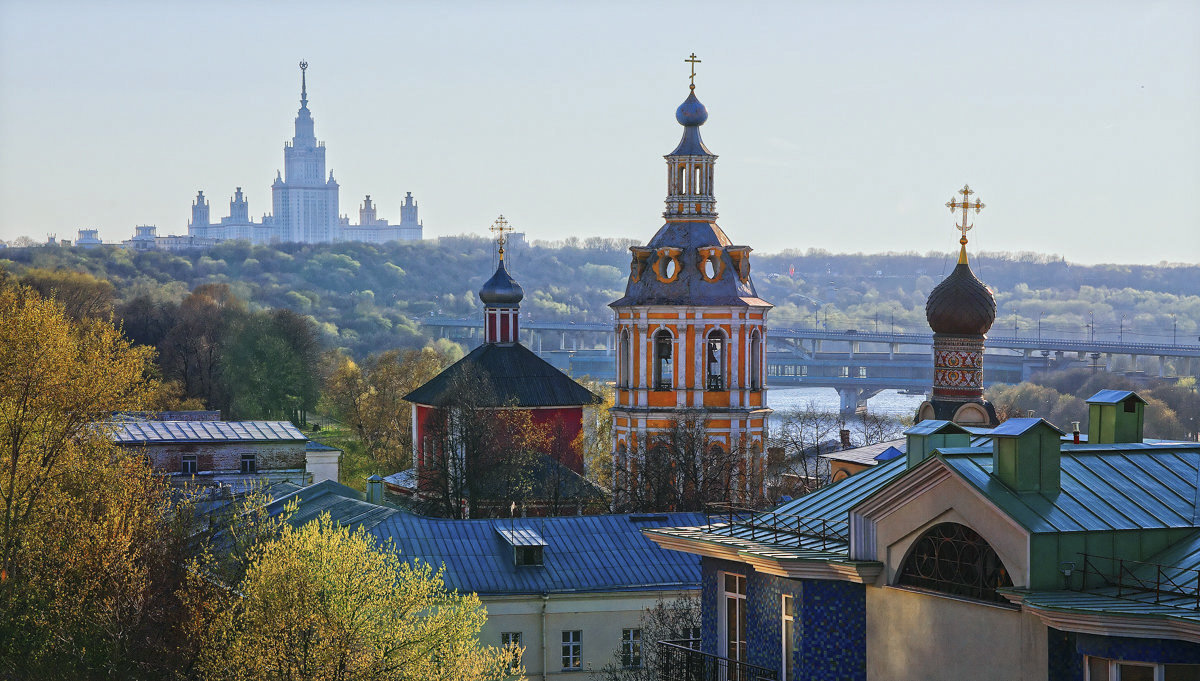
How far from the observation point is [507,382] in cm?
5634

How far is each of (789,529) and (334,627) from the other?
7250mm

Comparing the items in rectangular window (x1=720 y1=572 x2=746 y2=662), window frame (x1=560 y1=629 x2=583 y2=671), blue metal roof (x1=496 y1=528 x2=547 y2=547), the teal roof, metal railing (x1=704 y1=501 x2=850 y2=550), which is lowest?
window frame (x1=560 y1=629 x2=583 y2=671)

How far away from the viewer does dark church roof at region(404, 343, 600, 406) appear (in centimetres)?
5519

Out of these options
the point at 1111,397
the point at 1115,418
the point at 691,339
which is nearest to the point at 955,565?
the point at 1115,418

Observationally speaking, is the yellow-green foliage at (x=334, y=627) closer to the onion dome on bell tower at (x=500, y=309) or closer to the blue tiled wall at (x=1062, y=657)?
the blue tiled wall at (x=1062, y=657)

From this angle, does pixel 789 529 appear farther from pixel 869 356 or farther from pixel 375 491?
pixel 869 356

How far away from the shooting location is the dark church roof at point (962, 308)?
41250 millimetres

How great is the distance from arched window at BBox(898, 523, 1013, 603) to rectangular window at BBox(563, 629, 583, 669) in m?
15.2

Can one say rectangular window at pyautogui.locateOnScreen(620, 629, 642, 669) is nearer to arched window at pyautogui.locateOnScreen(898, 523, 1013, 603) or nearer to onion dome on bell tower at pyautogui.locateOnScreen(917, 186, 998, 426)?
onion dome on bell tower at pyautogui.locateOnScreen(917, 186, 998, 426)

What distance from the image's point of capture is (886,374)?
13862cm

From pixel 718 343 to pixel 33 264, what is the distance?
3866 inches

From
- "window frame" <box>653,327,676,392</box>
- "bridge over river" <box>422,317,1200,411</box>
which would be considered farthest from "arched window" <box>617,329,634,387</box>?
"bridge over river" <box>422,317,1200,411</box>

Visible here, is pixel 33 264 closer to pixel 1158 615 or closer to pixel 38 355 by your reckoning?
pixel 38 355

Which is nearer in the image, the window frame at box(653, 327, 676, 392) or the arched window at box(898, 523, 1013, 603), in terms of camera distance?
the arched window at box(898, 523, 1013, 603)
